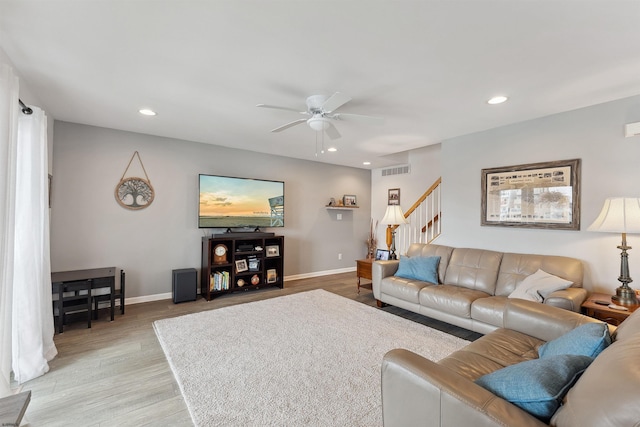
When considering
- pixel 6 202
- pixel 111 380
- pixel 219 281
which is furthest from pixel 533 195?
pixel 6 202

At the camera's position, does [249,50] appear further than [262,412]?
Yes

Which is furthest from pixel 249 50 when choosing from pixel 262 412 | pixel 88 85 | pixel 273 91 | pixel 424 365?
pixel 262 412

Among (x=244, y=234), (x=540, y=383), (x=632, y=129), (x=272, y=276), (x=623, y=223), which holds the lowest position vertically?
(x=272, y=276)

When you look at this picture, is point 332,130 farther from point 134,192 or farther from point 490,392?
point 134,192

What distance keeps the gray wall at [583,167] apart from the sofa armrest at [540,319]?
152 cm

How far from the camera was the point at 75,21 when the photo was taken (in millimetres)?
1708

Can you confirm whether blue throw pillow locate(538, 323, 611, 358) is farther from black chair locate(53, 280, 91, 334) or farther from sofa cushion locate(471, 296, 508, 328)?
black chair locate(53, 280, 91, 334)

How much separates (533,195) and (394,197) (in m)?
3.10

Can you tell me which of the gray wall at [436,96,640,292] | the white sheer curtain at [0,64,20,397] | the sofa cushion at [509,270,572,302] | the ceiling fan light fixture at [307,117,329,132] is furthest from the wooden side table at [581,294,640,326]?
the white sheer curtain at [0,64,20,397]

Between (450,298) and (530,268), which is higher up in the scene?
(530,268)

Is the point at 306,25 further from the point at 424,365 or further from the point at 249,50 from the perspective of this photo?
the point at 424,365

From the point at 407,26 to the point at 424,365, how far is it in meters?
1.87

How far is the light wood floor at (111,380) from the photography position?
5.97 feet

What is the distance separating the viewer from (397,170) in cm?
631
